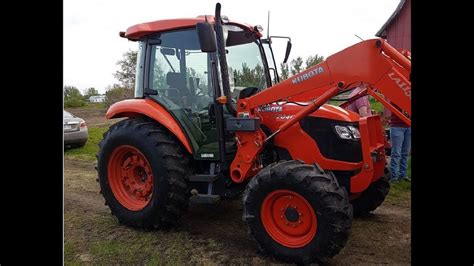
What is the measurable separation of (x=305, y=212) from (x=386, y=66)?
1.42 m

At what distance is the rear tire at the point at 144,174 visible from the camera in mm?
4207

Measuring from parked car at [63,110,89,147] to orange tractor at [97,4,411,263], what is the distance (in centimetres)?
658

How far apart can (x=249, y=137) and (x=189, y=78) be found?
0.99 metres

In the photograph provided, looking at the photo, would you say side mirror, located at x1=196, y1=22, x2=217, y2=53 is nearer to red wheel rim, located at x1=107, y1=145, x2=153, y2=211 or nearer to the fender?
the fender

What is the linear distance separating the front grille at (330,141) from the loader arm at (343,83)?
280mm

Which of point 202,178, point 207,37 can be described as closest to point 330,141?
point 202,178

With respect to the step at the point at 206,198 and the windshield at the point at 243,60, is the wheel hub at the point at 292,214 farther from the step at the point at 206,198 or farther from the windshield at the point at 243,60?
the windshield at the point at 243,60

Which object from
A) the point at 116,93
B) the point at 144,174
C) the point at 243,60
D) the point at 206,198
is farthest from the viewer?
the point at 116,93

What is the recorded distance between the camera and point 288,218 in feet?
12.0

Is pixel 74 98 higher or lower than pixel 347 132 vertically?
higher

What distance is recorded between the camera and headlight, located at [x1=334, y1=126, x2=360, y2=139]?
13.2 ft

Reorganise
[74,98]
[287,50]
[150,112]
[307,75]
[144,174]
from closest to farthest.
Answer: [307,75]
[150,112]
[144,174]
[287,50]
[74,98]

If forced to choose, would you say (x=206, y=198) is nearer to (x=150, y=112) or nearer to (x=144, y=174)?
(x=144, y=174)
